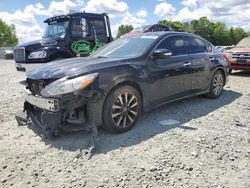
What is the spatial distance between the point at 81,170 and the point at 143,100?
180 centimetres

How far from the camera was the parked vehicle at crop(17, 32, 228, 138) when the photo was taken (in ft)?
13.3

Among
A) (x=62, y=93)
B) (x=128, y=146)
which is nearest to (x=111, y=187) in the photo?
(x=128, y=146)

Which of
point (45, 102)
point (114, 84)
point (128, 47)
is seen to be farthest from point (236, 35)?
point (45, 102)

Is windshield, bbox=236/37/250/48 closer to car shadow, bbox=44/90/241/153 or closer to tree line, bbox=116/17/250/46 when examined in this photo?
car shadow, bbox=44/90/241/153

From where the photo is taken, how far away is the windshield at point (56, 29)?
985 cm

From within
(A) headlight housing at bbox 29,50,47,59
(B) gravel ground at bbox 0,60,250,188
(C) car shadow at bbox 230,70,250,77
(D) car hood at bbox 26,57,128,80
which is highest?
(A) headlight housing at bbox 29,50,47,59

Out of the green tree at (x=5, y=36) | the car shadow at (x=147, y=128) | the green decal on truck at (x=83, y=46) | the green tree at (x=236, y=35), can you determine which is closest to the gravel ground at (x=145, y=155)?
the car shadow at (x=147, y=128)

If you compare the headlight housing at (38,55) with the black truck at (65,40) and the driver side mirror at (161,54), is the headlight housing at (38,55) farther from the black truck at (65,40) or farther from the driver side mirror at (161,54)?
the driver side mirror at (161,54)

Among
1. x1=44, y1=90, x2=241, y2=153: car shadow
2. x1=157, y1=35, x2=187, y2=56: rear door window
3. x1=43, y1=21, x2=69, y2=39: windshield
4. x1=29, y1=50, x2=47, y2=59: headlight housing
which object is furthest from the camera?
x1=43, y1=21, x2=69, y2=39: windshield

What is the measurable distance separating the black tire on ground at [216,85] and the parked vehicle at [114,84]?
81 cm

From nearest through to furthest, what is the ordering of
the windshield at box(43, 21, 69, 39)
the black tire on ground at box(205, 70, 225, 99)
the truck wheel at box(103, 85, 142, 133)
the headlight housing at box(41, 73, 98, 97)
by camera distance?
the headlight housing at box(41, 73, 98, 97) → the truck wheel at box(103, 85, 142, 133) → the black tire on ground at box(205, 70, 225, 99) → the windshield at box(43, 21, 69, 39)

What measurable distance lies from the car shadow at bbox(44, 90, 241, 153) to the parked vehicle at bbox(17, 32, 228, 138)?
0.18 m

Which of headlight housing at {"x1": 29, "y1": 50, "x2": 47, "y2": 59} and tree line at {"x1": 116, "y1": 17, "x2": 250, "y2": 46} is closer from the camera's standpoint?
headlight housing at {"x1": 29, "y1": 50, "x2": 47, "y2": 59}

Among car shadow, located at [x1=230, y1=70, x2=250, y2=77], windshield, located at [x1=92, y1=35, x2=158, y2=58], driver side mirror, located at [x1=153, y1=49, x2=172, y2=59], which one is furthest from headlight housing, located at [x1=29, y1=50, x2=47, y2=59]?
car shadow, located at [x1=230, y1=70, x2=250, y2=77]
